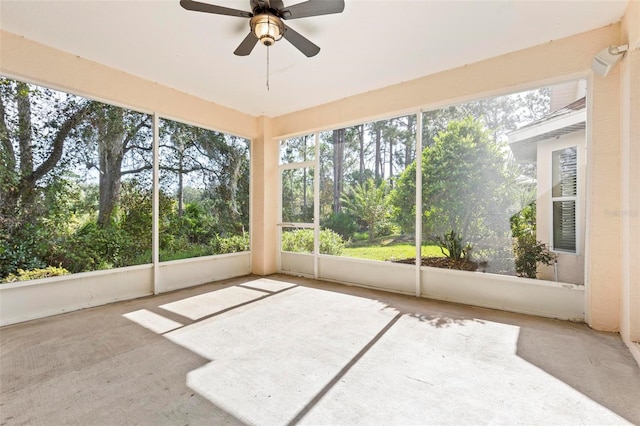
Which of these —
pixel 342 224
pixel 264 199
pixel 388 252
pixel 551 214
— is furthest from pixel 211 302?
pixel 551 214

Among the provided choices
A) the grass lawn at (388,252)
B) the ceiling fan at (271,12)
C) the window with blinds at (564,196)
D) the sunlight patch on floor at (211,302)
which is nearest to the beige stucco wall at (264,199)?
the sunlight patch on floor at (211,302)

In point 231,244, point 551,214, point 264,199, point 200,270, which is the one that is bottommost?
point 200,270

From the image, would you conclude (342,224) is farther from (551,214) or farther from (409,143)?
(551,214)

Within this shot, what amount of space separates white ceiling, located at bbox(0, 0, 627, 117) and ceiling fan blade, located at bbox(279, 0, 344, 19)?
428 mm

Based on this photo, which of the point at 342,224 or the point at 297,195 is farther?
the point at 297,195

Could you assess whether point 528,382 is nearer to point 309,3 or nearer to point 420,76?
point 309,3

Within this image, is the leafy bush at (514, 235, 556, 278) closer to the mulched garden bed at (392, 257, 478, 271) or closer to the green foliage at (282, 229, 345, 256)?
the mulched garden bed at (392, 257, 478, 271)

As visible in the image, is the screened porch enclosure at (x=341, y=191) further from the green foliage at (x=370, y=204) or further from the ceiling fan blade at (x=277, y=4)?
the ceiling fan blade at (x=277, y=4)

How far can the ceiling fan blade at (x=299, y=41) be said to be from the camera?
2.57 metres

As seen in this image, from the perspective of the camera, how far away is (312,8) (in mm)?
2312

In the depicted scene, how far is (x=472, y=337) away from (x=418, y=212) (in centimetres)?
191

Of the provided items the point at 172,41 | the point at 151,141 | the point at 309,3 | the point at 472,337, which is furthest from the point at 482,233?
the point at 151,141

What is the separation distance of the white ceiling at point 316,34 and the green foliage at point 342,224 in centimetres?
216

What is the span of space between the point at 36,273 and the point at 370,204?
444 cm
